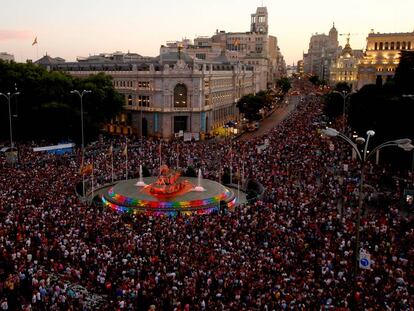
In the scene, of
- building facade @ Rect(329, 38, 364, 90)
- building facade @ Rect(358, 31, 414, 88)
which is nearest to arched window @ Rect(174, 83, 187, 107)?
building facade @ Rect(358, 31, 414, 88)

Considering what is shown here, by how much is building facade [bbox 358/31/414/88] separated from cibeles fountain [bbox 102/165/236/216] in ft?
325

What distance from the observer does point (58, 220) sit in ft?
92.4

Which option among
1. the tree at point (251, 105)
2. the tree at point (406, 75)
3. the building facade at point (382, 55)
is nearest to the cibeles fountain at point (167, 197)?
the tree at point (406, 75)

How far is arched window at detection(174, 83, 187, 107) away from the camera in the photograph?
80.3m

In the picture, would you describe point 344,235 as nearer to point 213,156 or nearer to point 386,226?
point 386,226

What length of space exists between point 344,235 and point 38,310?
678 inches

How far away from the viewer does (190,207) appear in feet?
121

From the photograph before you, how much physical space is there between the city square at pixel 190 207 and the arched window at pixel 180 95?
0.57 feet

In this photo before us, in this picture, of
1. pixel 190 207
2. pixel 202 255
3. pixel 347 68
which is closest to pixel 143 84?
pixel 190 207

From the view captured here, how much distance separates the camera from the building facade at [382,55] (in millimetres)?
128375

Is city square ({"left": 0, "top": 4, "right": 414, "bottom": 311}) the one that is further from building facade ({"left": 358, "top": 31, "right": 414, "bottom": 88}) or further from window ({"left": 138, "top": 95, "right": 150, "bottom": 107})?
building facade ({"left": 358, "top": 31, "right": 414, "bottom": 88})

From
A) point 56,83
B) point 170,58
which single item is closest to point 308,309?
point 56,83

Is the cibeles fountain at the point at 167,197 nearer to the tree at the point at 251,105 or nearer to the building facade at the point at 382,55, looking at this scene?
Result: the tree at the point at 251,105

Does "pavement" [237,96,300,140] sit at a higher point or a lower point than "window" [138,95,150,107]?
lower
